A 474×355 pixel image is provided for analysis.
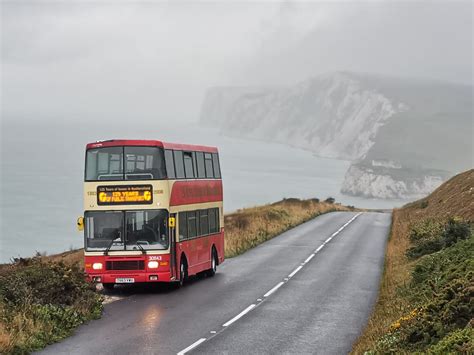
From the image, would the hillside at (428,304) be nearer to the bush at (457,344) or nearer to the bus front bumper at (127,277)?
the bush at (457,344)

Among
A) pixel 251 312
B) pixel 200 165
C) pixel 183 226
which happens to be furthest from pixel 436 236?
pixel 251 312

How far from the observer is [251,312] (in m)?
19.1

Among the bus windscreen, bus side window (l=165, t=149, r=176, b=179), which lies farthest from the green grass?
the bus windscreen

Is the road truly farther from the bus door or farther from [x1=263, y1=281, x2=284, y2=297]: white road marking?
the bus door

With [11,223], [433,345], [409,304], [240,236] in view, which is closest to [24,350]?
[433,345]

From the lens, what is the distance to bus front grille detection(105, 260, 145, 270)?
22.0 m

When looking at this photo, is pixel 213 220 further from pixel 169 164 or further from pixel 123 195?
pixel 123 195

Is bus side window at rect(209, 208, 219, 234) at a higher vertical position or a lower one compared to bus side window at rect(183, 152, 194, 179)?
lower

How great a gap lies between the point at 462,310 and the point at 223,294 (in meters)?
11.0

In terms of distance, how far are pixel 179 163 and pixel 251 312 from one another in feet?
21.7

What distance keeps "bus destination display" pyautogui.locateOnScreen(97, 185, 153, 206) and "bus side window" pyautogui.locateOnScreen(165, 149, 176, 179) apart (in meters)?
0.82

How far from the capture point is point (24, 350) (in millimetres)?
13898

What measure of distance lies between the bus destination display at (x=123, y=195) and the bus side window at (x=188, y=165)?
2653 millimetres

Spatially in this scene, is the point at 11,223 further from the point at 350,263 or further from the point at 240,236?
the point at 350,263
